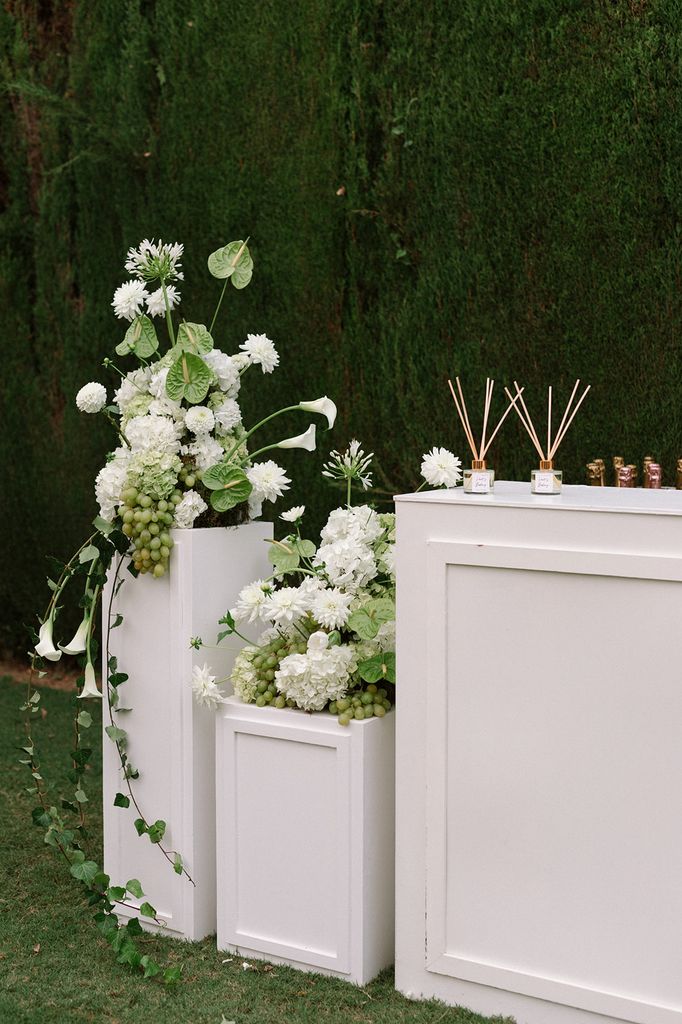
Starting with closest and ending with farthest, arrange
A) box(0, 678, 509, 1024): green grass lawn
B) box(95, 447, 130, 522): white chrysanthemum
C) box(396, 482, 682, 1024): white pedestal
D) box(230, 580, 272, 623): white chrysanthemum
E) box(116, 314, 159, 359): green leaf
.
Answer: box(396, 482, 682, 1024): white pedestal
box(0, 678, 509, 1024): green grass lawn
box(230, 580, 272, 623): white chrysanthemum
box(95, 447, 130, 522): white chrysanthemum
box(116, 314, 159, 359): green leaf

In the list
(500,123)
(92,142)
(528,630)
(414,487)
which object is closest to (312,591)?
(528,630)

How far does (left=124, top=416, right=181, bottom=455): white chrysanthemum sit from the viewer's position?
2.49 meters

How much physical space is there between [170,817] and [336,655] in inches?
22.9

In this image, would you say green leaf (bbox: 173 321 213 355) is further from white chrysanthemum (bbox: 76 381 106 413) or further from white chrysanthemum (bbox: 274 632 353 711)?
white chrysanthemum (bbox: 274 632 353 711)

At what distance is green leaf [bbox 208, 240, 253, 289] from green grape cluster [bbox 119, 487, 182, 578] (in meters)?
0.54

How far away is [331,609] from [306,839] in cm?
48

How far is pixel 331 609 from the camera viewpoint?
7.62 feet

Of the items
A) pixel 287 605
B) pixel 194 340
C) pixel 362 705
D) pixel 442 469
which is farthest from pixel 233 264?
pixel 362 705

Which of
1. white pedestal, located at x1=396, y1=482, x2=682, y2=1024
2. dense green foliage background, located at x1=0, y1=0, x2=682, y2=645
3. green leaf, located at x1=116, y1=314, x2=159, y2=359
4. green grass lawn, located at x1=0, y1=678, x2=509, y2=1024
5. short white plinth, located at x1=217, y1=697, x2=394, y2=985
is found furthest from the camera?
dense green foliage background, located at x1=0, y1=0, x2=682, y2=645

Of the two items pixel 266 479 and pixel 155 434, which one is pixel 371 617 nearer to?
pixel 266 479

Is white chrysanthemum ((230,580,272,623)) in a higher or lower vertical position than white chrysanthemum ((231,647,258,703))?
higher

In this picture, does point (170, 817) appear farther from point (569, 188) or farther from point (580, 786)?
point (569, 188)

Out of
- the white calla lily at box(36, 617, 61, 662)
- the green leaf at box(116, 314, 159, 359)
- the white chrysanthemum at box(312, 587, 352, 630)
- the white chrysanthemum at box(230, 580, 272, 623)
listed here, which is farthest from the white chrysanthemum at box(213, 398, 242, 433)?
the white calla lily at box(36, 617, 61, 662)

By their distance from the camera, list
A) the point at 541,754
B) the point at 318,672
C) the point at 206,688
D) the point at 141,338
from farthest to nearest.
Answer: the point at 141,338
the point at 206,688
the point at 318,672
the point at 541,754
